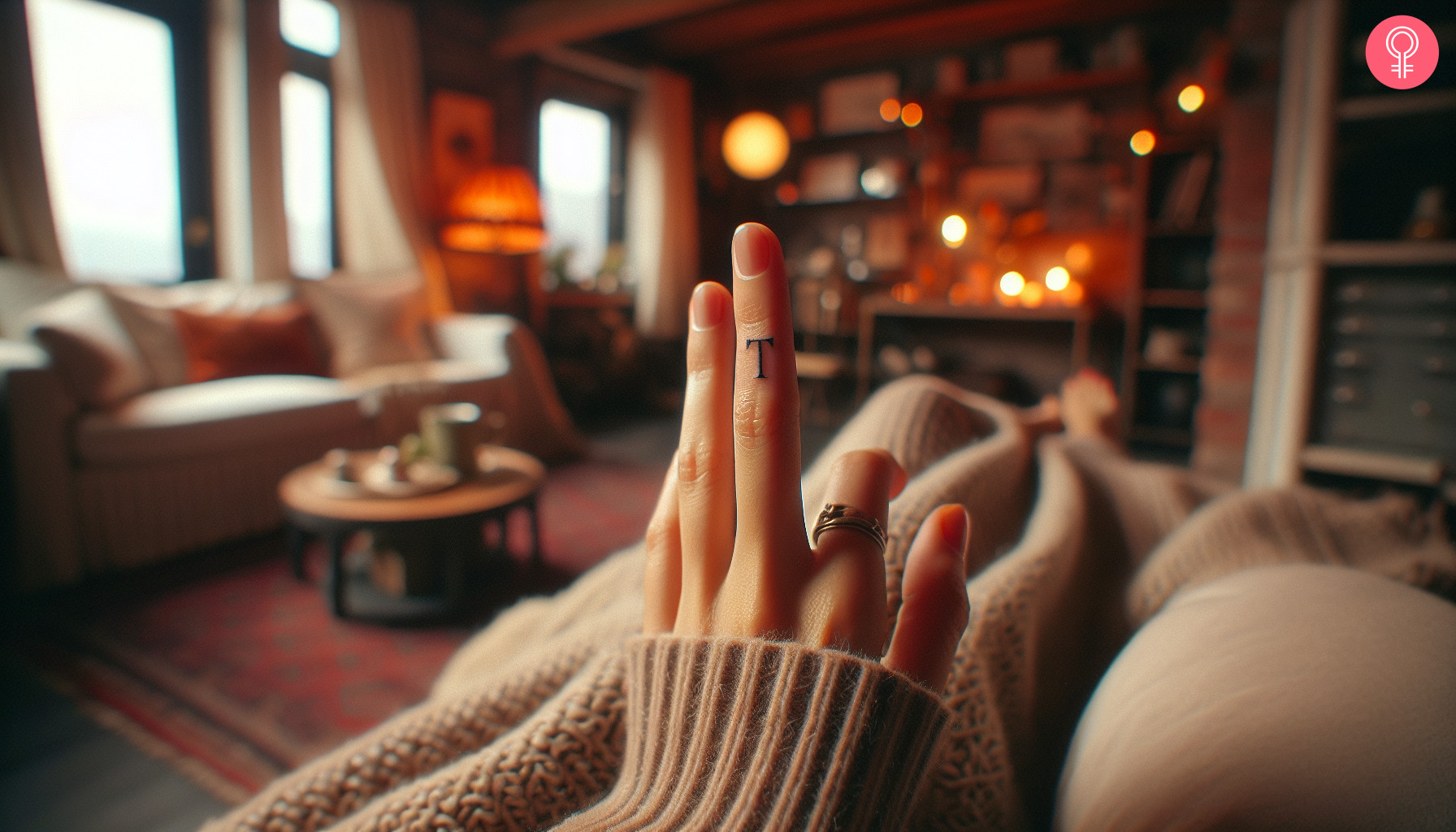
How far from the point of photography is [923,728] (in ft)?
1.02

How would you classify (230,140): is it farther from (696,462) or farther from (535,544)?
(696,462)

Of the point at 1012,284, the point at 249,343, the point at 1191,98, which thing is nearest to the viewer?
the point at 249,343

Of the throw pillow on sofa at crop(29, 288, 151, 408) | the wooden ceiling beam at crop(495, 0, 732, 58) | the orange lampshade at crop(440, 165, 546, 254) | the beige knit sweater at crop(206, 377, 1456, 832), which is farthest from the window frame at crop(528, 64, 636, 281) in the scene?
the beige knit sweater at crop(206, 377, 1456, 832)

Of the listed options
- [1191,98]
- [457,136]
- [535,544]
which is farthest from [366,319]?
[1191,98]

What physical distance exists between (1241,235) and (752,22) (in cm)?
323

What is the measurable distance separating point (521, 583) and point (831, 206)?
169 inches

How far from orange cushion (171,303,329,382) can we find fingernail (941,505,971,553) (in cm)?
331

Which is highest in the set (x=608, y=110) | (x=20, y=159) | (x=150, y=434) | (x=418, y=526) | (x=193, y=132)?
→ (x=608, y=110)

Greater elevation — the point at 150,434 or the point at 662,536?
the point at 662,536

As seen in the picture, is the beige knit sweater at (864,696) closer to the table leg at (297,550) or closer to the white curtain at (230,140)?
the table leg at (297,550)

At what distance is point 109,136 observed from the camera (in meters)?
3.19

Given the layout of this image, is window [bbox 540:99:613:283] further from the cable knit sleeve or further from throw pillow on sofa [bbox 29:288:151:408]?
the cable knit sleeve

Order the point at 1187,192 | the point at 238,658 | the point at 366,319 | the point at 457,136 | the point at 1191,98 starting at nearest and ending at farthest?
the point at 238,658 → the point at 366,319 → the point at 1191,98 → the point at 1187,192 → the point at 457,136

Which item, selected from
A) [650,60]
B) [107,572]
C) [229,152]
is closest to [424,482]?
[107,572]
